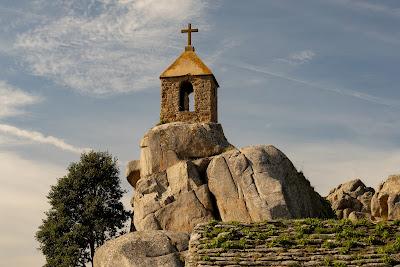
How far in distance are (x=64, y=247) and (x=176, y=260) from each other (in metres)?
15.3

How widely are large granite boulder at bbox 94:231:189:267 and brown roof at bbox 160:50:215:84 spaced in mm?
12960

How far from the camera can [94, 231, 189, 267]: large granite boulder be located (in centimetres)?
2950

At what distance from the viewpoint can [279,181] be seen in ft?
116

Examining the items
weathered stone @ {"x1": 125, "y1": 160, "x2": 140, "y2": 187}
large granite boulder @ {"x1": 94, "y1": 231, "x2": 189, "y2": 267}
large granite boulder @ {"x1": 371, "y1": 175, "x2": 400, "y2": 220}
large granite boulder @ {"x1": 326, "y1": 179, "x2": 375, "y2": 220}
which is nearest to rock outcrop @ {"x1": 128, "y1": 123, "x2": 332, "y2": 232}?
weathered stone @ {"x1": 125, "y1": 160, "x2": 140, "y2": 187}

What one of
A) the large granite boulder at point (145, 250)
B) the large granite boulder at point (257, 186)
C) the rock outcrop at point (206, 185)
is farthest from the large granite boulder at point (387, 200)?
the large granite boulder at point (145, 250)

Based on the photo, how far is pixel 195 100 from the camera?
40.4m

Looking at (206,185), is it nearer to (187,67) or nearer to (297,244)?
(187,67)

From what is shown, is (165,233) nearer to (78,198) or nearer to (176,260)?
(176,260)

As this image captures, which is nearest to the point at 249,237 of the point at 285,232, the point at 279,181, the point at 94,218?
the point at 285,232

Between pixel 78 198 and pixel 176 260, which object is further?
pixel 78 198

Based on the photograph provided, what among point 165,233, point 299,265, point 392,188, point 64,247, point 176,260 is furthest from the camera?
point 392,188

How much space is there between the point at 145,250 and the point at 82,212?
14.8 metres

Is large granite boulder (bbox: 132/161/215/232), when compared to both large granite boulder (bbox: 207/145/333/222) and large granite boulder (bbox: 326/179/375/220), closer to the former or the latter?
large granite boulder (bbox: 207/145/333/222)

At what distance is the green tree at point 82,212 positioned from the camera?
140 ft
